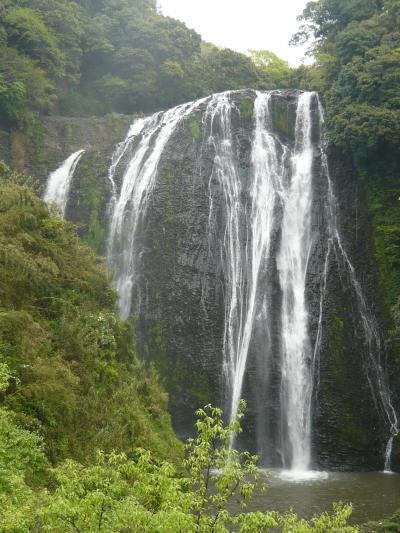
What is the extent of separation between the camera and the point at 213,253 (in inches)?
843

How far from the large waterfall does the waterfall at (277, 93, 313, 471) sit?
4 cm

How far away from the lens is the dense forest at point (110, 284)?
5176 mm

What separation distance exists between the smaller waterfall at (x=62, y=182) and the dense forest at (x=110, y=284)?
2.85 metres

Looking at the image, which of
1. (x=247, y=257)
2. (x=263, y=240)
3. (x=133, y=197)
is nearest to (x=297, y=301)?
(x=247, y=257)

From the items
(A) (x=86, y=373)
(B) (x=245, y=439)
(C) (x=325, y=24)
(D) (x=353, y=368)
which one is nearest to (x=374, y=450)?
(D) (x=353, y=368)

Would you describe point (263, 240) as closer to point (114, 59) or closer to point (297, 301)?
point (297, 301)

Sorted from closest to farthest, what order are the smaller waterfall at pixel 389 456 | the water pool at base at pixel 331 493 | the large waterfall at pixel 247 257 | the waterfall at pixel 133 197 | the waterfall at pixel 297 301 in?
the water pool at base at pixel 331 493 < the smaller waterfall at pixel 389 456 < the waterfall at pixel 297 301 < the large waterfall at pixel 247 257 < the waterfall at pixel 133 197

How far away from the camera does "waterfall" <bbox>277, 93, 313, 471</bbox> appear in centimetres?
1773

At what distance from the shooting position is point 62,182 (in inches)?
1000

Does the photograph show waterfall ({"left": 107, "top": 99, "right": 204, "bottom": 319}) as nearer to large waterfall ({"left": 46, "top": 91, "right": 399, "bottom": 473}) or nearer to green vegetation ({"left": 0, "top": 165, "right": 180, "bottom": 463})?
large waterfall ({"left": 46, "top": 91, "right": 399, "bottom": 473})

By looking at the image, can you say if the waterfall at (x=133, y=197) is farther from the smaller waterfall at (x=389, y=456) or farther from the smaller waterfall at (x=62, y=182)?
the smaller waterfall at (x=389, y=456)

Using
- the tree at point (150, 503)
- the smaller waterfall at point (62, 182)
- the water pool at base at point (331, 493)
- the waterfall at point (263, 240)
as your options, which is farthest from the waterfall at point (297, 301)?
the tree at point (150, 503)

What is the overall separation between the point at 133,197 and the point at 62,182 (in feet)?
13.8

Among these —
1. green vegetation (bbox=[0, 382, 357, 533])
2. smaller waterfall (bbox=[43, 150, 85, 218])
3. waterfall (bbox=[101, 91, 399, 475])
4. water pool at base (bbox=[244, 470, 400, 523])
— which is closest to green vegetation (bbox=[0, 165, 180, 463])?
green vegetation (bbox=[0, 382, 357, 533])
